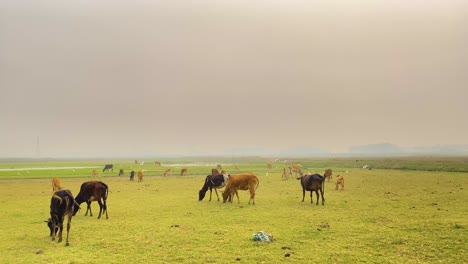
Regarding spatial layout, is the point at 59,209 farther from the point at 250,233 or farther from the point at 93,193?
the point at 250,233

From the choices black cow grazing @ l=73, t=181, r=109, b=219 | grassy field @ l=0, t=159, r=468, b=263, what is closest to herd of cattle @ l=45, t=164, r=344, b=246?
black cow grazing @ l=73, t=181, r=109, b=219

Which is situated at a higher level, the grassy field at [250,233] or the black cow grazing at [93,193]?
the black cow grazing at [93,193]

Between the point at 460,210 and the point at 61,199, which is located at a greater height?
the point at 61,199

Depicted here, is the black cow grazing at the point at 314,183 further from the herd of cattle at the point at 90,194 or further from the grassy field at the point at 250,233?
the grassy field at the point at 250,233

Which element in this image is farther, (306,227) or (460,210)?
(460,210)

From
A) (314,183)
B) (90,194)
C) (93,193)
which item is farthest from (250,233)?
(90,194)

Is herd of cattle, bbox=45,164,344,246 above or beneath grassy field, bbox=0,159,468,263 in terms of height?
above

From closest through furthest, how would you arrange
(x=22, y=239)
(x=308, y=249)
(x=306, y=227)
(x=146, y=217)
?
(x=308, y=249), (x=22, y=239), (x=306, y=227), (x=146, y=217)

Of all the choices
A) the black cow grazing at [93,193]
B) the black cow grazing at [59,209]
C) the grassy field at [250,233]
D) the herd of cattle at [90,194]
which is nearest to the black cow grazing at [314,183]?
the herd of cattle at [90,194]

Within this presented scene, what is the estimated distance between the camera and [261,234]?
12523mm

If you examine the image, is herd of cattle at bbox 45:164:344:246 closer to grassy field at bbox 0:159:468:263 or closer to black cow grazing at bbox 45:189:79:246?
black cow grazing at bbox 45:189:79:246

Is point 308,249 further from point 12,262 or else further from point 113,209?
point 113,209

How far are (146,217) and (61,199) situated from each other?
18.6ft

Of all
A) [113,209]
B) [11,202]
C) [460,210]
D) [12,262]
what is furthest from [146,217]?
[460,210]
